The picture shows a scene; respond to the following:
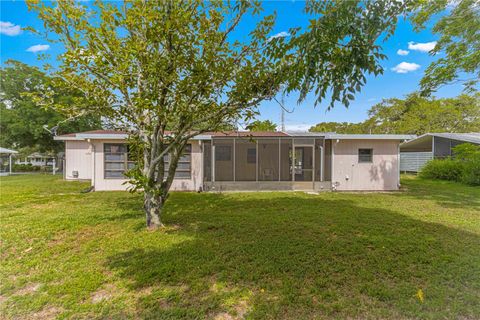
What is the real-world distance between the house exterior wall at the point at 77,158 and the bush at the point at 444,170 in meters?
20.0

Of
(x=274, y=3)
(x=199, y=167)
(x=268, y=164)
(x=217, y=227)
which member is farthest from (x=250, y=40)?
(x=268, y=164)

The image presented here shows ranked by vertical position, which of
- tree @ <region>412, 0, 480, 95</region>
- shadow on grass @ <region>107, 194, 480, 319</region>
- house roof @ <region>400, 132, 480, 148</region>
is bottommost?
shadow on grass @ <region>107, 194, 480, 319</region>

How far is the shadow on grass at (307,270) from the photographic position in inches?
86.0

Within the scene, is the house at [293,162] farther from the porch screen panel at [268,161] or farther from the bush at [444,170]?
the bush at [444,170]

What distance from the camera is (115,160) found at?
9.33 m

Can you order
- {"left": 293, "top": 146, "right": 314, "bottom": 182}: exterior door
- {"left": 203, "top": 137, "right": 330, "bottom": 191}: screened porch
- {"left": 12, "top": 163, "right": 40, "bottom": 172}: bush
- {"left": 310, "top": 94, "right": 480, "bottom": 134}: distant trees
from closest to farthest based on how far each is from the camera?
{"left": 203, "top": 137, "right": 330, "bottom": 191}: screened porch < {"left": 293, "top": 146, "right": 314, "bottom": 182}: exterior door < {"left": 12, "top": 163, "right": 40, "bottom": 172}: bush < {"left": 310, "top": 94, "right": 480, "bottom": 134}: distant trees

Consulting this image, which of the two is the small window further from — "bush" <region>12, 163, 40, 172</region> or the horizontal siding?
"bush" <region>12, 163, 40, 172</region>

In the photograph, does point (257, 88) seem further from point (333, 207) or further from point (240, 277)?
point (333, 207)

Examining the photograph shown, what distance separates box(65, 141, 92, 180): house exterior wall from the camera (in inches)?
520

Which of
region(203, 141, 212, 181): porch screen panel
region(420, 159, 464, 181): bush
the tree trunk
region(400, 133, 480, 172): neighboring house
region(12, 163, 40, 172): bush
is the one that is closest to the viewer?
the tree trunk

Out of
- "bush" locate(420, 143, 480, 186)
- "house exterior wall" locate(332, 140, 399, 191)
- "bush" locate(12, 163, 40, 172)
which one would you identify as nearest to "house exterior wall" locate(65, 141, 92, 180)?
"house exterior wall" locate(332, 140, 399, 191)

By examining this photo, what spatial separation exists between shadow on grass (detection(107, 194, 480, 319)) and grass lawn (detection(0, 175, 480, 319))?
0.05 ft

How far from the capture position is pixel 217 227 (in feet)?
15.0

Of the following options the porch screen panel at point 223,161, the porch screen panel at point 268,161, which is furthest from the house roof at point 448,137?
the porch screen panel at point 223,161
